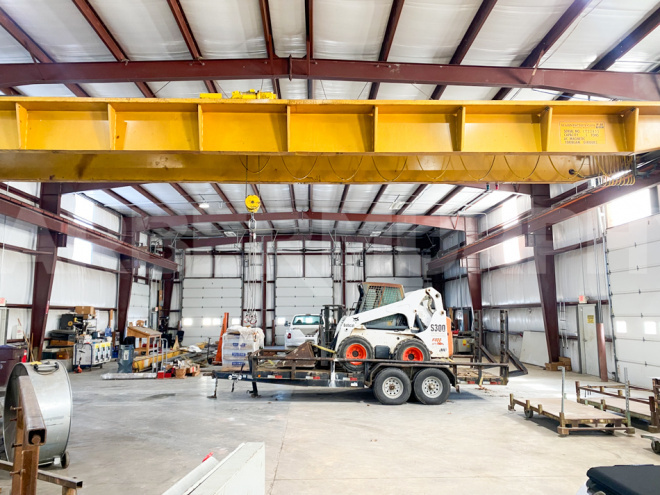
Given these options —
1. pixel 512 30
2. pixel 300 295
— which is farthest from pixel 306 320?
pixel 512 30

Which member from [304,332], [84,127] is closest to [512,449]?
[84,127]

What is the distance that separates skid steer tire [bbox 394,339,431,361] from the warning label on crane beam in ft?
20.2

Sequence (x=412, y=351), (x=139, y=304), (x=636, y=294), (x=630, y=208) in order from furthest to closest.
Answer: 1. (x=139, y=304)
2. (x=630, y=208)
3. (x=636, y=294)
4. (x=412, y=351)

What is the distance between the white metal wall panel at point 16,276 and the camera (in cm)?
1402

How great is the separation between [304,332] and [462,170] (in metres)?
15.6

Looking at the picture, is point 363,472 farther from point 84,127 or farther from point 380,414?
point 84,127

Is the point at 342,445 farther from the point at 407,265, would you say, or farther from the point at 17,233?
the point at 407,265

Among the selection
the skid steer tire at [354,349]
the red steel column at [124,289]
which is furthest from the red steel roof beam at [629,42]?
the red steel column at [124,289]

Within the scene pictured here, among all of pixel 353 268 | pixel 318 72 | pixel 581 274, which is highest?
pixel 318 72

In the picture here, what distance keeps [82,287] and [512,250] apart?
1896 cm

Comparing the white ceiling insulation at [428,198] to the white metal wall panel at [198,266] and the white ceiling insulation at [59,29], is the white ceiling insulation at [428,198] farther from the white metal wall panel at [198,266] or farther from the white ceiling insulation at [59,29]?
the white metal wall panel at [198,266]

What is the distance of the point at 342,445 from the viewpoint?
23.3 ft

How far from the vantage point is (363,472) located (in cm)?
584

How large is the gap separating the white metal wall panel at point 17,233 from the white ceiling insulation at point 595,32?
15697 mm
